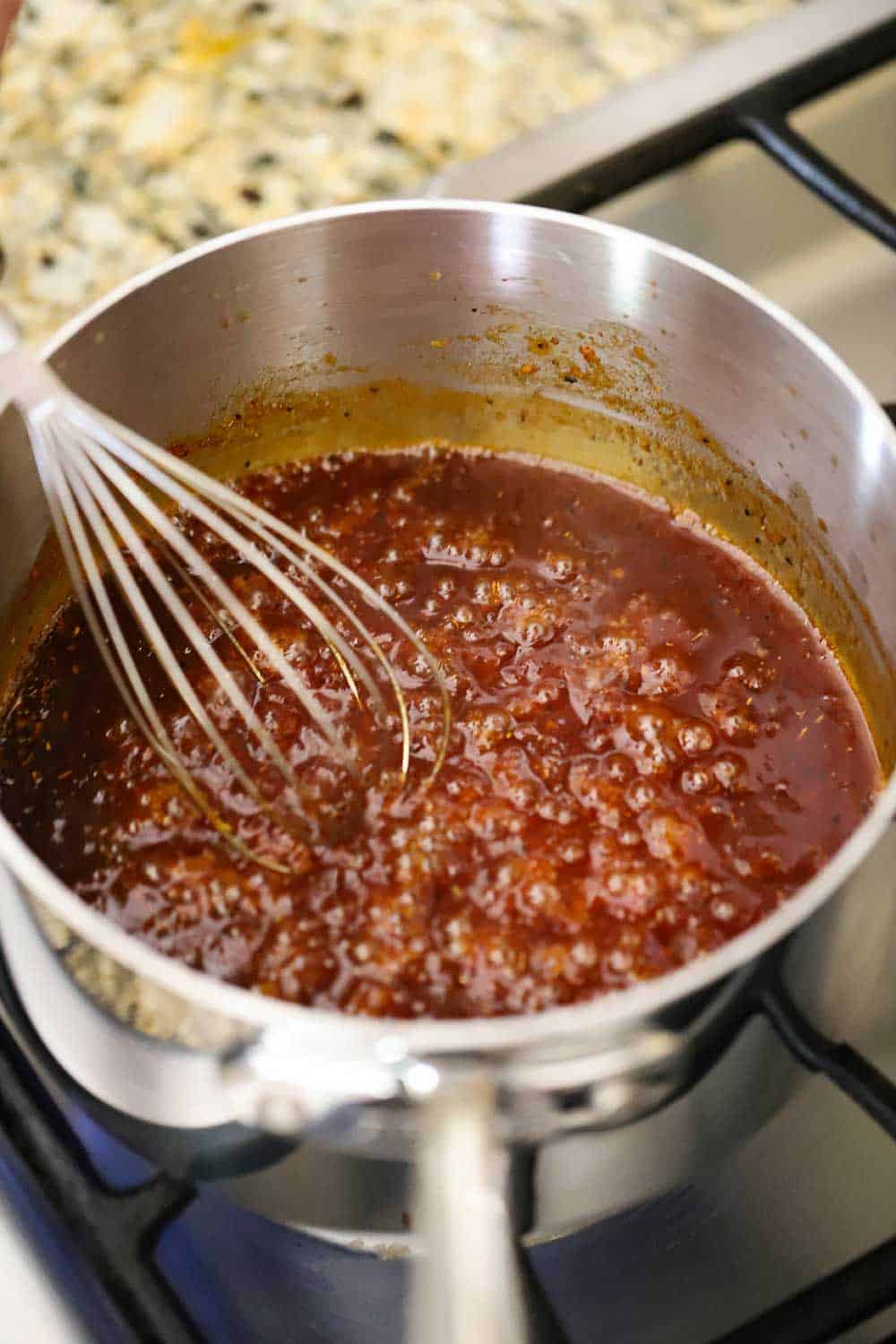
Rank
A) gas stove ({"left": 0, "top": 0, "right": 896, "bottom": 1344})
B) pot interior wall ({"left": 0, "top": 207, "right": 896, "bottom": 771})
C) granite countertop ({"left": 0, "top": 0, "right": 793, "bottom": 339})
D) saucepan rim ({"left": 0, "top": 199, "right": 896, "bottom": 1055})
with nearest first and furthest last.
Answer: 1. saucepan rim ({"left": 0, "top": 199, "right": 896, "bottom": 1055})
2. gas stove ({"left": 0, "top": 0, "right": 896, "bottom": 1344})
3. pot interior wall ({"left": 0, "top": 207, "right": 896, "bottom": 771})
4. granite countertop ({"left": 0, "top": 0, "right": 793, "bottom": 339})

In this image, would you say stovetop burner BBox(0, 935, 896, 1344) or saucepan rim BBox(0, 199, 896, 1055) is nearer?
saucepan rim BBox(0, 199, 896, 1055)

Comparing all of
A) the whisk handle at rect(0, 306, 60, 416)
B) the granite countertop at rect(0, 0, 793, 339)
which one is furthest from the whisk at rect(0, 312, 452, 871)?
the granite countertop at rect(0, 0, 793, 339)

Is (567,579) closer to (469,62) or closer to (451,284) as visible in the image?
(451,284)

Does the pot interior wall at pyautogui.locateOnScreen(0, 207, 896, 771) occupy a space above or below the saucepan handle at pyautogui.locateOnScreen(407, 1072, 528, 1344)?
above

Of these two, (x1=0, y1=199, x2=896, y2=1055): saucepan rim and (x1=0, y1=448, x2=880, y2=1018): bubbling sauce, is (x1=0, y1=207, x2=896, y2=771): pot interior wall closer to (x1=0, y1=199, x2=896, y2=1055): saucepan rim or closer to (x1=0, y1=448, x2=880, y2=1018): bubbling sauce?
(x1=0, y1=448, x2=880, y2=1018): bubbling sauce

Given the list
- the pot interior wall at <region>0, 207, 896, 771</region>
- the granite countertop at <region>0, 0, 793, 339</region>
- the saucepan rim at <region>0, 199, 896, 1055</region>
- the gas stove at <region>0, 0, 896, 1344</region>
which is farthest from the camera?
the granite countertop at <region>0, 0, 793, 339</region>

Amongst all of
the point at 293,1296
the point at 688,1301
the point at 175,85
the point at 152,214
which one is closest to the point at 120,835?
the point at 293,1296

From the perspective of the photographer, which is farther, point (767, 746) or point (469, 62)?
point (469, 62)

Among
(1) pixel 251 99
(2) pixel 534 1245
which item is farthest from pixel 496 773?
(1) pixel 251 99
